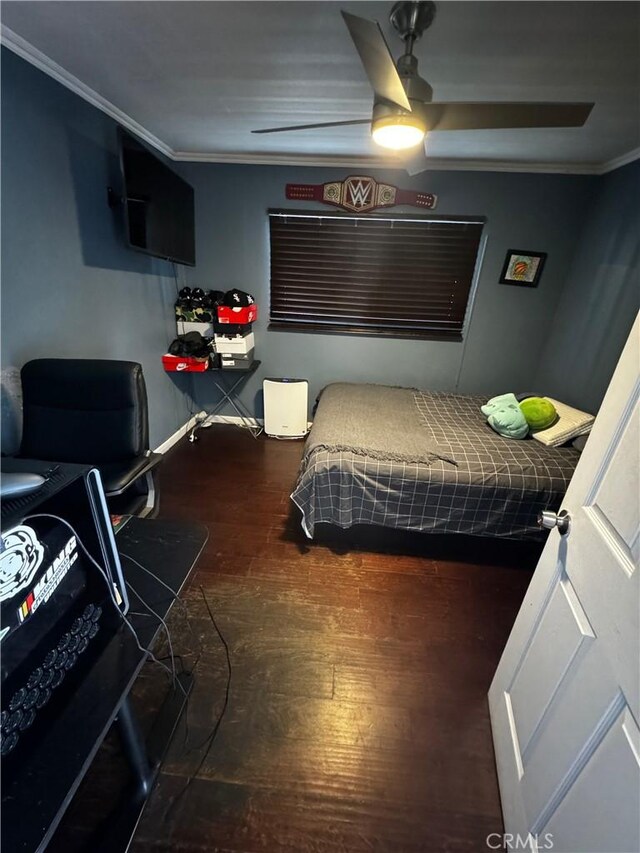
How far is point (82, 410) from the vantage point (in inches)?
65.2

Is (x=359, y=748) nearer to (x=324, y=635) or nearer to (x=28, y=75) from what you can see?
(x=324, y=635)

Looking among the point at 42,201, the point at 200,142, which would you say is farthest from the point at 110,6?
the point at 200,142

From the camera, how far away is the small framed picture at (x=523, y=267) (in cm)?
296

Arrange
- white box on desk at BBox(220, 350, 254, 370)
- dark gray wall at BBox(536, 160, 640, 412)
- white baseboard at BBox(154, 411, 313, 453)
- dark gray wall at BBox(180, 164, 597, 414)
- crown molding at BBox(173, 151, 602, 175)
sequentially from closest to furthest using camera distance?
1. dark gray wall at BBox(536, 160, 640, 412)
2. crown molding at BBox(173, 151, 602, 175)
3. dark gray wall at BBox(180, 164, 597, 414)
4. white box on desk at BBox(220, 350, 254, 370)
5. white baseboard at BBox(154, 411, 313, 453)

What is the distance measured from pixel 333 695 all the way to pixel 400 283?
3075 millimetres

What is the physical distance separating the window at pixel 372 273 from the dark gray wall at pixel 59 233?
131 cm

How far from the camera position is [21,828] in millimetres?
500

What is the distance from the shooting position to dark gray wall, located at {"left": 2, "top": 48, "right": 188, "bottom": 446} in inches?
63.1

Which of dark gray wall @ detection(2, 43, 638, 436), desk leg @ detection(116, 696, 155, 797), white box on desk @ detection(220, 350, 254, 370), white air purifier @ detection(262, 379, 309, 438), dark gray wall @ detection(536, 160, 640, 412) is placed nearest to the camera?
desk leg @ detection(116, 696, 155, 797)

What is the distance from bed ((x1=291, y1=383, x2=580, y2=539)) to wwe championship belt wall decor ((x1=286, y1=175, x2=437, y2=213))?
214 centimetres

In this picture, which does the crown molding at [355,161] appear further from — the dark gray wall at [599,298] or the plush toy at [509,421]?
the plush toy at [509,421]

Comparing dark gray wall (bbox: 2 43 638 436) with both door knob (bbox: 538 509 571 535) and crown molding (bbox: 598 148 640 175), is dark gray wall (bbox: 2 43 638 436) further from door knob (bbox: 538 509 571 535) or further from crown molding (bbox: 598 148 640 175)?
door knob (bbox: 538 509 571 535)

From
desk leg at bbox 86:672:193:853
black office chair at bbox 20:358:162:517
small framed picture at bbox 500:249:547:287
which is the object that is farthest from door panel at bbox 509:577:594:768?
small framed picture at bbox 500:249:547:287

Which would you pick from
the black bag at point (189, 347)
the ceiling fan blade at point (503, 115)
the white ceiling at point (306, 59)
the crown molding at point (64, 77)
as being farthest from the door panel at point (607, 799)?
the black bag at point (189, 347)
